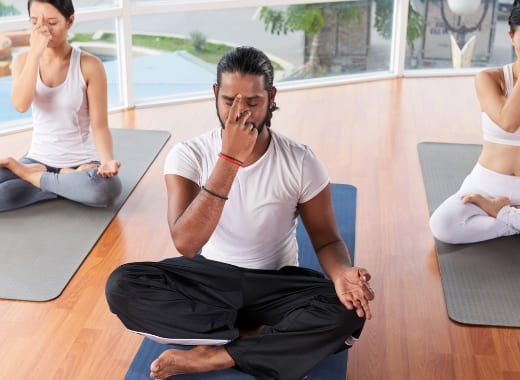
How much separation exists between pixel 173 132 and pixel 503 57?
2244 mm

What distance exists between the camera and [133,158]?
3895 mm

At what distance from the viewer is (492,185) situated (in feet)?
9.81

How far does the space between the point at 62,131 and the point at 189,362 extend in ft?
4.69

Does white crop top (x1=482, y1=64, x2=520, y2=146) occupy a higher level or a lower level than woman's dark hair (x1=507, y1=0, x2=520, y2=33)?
lower

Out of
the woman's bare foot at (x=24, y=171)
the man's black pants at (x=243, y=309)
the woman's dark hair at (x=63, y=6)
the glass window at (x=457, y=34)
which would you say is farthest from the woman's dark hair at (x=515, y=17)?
the glass window at (x=457, y=34)

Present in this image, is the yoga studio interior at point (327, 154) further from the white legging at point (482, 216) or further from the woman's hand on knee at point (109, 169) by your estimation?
the woman's hand on knee at point (109, 169)

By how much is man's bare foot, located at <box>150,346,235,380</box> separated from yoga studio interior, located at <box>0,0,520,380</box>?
18 cm

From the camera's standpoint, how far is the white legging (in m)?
2.97

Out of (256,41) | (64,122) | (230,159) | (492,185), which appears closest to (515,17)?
(492,185)

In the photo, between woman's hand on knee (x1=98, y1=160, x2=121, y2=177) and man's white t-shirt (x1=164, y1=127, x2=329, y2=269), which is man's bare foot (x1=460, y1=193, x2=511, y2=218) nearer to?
man's white t-shirt (x1=164, y1=127, x2=329, y2=269)

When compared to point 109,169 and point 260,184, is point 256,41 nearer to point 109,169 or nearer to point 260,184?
point 109,169

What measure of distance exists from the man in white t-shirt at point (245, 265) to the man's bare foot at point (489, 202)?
87 centimetres

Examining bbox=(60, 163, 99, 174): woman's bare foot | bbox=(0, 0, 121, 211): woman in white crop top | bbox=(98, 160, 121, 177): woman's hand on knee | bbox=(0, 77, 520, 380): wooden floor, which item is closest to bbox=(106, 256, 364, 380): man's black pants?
bbox=(0, 77, 520, 380): wooden floor

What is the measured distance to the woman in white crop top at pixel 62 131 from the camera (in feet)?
10.4
